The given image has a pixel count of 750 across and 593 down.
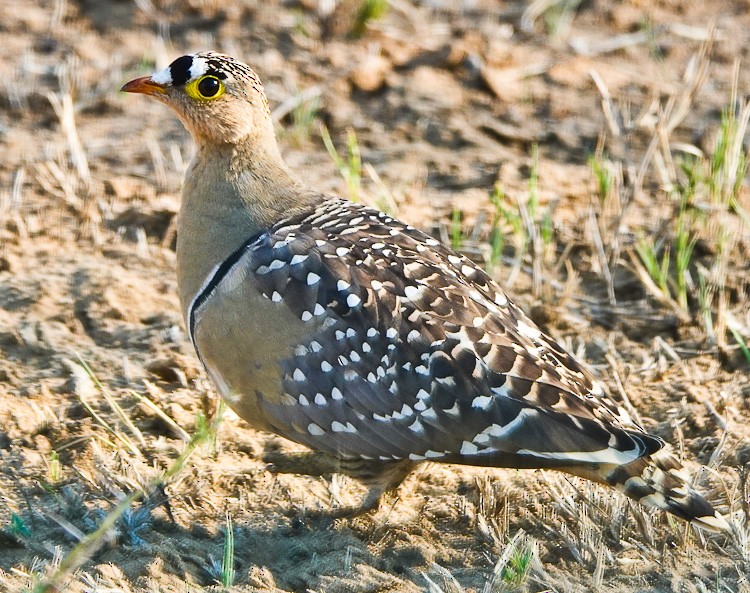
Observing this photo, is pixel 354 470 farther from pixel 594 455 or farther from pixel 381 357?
pixel 594 455

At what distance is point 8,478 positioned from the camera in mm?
4176

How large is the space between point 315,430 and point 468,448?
0.53 metres

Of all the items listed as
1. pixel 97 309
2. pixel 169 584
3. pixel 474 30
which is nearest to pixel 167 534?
pixel 169 584

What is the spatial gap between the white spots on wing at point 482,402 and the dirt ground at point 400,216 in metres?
0.49

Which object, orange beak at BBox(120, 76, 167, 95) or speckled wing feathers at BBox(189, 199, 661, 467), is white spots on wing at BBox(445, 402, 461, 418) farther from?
orange beak at BBox(120, 76, 167, 95)

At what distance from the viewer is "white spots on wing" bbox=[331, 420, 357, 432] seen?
3.90 meters

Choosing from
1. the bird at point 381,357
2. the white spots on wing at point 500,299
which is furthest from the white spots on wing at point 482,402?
the white spots on wing at point 500,299

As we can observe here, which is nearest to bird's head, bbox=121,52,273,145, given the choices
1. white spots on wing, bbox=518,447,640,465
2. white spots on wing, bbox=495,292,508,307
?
white spots on wing, bbox=495,292,508,307

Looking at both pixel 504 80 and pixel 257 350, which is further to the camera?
pixel 504 80

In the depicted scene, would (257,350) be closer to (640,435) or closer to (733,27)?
(640,435)

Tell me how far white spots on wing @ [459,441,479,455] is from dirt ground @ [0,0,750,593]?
1.18 feet

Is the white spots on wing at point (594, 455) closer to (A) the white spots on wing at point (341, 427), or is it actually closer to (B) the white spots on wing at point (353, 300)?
(A) the white spots on wing at point (341, 427)

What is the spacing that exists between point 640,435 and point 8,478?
7.13 ft

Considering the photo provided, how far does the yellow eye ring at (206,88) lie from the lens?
4426 mm
